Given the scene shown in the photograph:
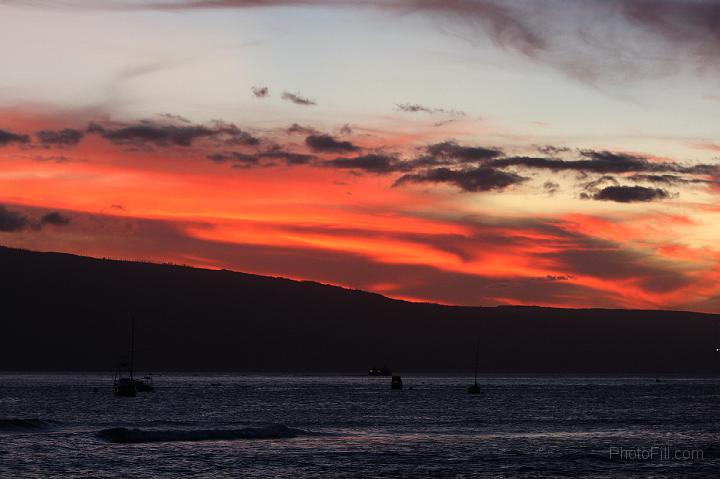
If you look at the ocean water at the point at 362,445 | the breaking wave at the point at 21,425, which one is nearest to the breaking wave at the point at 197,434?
the ocean water at the point at 362,445

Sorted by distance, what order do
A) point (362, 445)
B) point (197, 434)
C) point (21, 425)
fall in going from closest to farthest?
point (362, 445) → point (197, 434) → point (21, 425)

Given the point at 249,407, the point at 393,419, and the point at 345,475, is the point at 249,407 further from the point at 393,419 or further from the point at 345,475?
the point at 345,475

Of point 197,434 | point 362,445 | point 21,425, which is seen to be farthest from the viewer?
point 21,425

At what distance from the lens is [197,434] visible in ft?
376

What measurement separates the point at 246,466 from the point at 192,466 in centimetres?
429

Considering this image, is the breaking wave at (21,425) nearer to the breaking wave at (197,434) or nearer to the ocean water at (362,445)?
the ocean water at (362,445)

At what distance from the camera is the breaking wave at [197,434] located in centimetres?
10912

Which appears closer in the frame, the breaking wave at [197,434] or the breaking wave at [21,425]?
the breaking wave at [197,434]

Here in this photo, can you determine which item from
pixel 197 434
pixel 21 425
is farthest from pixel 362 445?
pixel 21 425

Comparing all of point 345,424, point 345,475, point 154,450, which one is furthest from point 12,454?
point 345,424

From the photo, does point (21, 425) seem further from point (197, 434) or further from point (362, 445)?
point (362, 445)

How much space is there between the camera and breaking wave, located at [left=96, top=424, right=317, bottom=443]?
109 m

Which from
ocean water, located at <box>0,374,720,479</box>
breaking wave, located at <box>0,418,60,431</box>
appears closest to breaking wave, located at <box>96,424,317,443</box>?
ocean water, located at <box>0,374,720,479</box>

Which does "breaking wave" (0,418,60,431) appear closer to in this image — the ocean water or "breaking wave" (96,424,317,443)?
the ocean water
